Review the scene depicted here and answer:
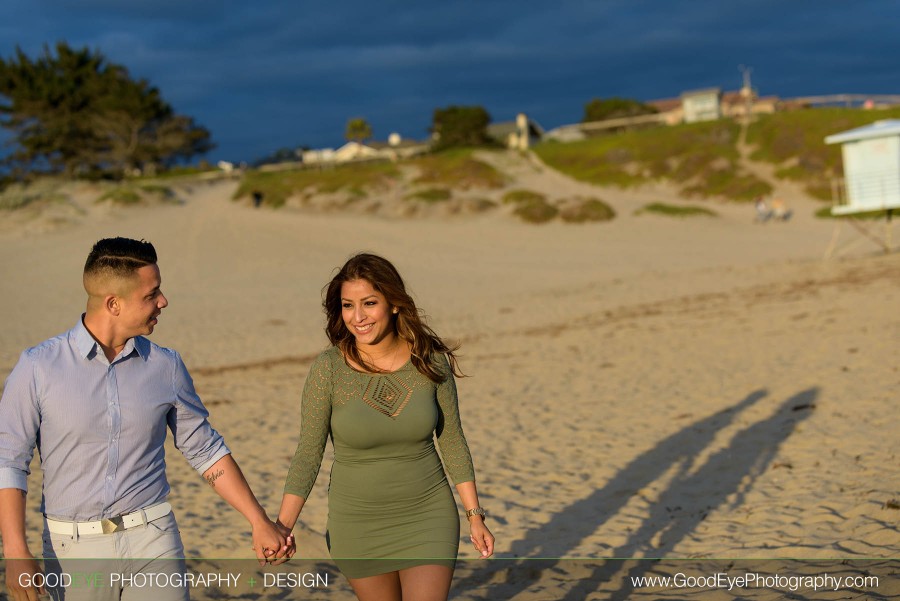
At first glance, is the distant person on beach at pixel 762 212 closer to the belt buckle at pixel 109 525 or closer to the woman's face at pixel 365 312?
the woman's face at pixel 365 312

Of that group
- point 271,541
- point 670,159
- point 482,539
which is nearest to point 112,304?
point 271,541

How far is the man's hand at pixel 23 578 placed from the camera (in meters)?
2.75

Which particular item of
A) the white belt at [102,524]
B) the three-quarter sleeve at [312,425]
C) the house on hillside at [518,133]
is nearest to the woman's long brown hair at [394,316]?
the three-quarter sleeve at [312,425]

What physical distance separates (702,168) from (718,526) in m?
42.9

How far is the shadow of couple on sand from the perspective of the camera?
611 centimetres

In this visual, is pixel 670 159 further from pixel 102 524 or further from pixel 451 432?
pixel 102 524

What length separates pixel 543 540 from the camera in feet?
23.5

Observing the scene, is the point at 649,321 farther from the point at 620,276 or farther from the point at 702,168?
the point at 702,168

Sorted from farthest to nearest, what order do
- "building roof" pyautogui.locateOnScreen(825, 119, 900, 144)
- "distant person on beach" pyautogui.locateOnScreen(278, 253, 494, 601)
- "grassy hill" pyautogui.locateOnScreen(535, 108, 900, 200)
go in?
"grassy hill" pyautogui.locateOnScreen(535, 108, 900, 200), "building roof" pyautogui.locateOnScreen(825, 119, 900, 144), "distant person on beach" pyautogui.locateOnScreen(278, 253, 494, 601)

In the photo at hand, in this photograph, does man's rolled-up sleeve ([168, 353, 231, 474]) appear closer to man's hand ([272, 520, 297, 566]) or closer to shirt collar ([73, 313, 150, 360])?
shirt collar ([73, 313, 150, 360])

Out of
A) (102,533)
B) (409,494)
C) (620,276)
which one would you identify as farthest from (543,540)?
(620,276)

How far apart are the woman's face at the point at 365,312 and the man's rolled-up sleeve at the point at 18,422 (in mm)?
1216

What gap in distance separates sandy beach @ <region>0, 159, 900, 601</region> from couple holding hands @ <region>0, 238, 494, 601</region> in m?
2.53

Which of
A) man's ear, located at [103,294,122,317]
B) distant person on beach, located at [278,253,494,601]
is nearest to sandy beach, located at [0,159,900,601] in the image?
distant person on beach, located at [278,253,494,601]
